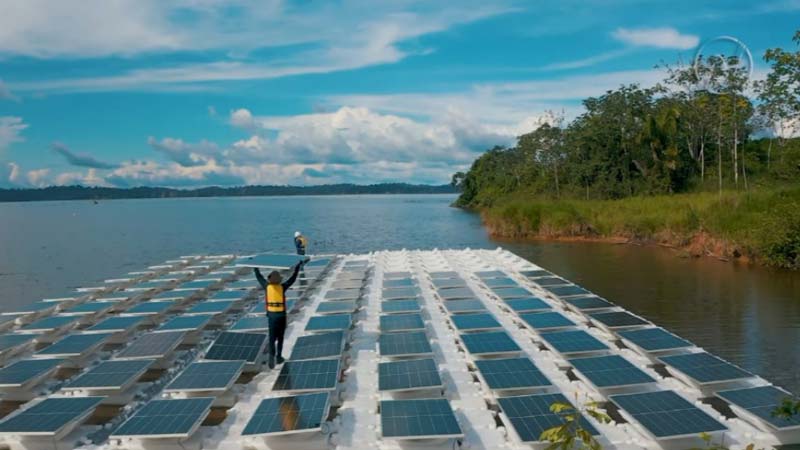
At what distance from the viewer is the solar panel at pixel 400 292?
13023 millimetres

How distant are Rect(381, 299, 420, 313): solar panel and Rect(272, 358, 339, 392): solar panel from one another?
354 cm

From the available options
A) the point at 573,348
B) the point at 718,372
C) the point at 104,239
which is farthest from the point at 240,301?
the point at 104,239

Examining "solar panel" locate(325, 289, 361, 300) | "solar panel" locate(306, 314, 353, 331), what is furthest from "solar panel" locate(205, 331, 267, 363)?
"solar panel" locate(325, 289, 361, 300)

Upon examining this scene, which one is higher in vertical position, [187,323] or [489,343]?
[187,323]

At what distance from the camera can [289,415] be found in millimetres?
6195

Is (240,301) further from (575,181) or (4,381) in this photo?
(575,181)

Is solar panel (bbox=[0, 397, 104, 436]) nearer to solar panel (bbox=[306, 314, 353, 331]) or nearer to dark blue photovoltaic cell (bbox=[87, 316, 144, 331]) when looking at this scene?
dark blue photovoltaic cell (bbox=[87, 316, 144, 331])

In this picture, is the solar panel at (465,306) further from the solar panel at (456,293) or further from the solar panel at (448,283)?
the solar panel at (448,283)

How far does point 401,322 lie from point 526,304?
9.58ft

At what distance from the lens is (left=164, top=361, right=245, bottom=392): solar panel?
23.6 feet

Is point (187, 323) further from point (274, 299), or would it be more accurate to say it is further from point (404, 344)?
point (404, 344)

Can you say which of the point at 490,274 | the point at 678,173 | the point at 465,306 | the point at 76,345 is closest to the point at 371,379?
the point at 465,306

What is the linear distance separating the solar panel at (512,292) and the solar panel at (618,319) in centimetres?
227

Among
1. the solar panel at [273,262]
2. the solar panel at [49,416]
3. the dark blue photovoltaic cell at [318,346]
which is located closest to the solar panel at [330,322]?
the dark blue photovoltaic cell at [318,346]
